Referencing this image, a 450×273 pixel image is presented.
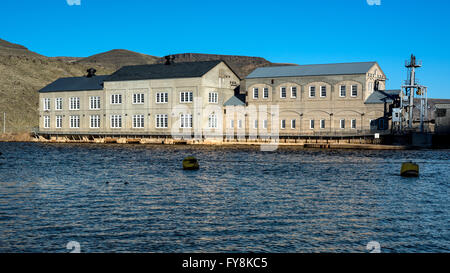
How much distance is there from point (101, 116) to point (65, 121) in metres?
8.90

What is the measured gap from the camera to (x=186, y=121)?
8388cm

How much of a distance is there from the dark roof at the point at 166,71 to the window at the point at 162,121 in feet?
22.4

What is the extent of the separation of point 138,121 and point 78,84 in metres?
17.9

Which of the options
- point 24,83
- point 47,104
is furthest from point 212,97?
point 24,83

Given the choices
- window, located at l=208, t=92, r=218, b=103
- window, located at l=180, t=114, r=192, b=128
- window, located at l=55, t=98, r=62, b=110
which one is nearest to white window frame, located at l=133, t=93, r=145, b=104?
window, located at l=180, t=114, r=192, b=128

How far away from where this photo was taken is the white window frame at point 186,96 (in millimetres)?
83375

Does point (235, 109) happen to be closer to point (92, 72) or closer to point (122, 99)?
point (122, 99)

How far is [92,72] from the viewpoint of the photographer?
102250mm

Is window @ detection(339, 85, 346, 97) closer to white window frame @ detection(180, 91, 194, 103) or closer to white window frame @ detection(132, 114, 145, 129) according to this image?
white window frame @ detection(180, 91, 194, 103)

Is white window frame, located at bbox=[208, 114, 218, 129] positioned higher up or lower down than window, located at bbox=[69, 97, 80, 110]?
lower down

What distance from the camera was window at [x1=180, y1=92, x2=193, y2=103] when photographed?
83500 millimetres

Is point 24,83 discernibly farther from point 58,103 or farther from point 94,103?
point 94,103

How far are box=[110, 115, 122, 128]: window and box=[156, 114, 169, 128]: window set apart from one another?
27.4 ft

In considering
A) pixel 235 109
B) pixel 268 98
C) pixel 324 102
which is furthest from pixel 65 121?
pixel 324 102
